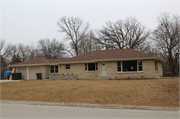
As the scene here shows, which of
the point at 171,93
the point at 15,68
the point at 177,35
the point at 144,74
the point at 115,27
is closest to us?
the point at 171,93

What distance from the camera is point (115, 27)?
41.9 m

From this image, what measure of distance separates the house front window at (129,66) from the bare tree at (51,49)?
96.1 feet

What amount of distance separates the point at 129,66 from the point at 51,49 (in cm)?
3526

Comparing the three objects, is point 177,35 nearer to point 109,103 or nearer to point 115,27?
point 115,27

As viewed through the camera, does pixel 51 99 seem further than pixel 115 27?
No

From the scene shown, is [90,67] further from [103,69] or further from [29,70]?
[29,70]

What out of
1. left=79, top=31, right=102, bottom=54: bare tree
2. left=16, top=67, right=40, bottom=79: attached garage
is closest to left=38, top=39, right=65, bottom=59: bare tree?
left=79, top=31, right=102, bottom=54: bare tree

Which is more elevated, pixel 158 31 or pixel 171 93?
pixel 158 31

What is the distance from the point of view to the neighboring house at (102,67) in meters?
19.6

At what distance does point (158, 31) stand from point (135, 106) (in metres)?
27.2

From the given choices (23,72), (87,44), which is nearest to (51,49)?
(87,44)

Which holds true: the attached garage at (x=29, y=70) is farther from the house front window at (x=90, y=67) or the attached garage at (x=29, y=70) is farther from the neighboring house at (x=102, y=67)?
the house front window at (x=90, y=67)

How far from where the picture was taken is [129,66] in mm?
21547

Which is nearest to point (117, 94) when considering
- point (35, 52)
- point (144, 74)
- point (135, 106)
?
point (135, 106)
